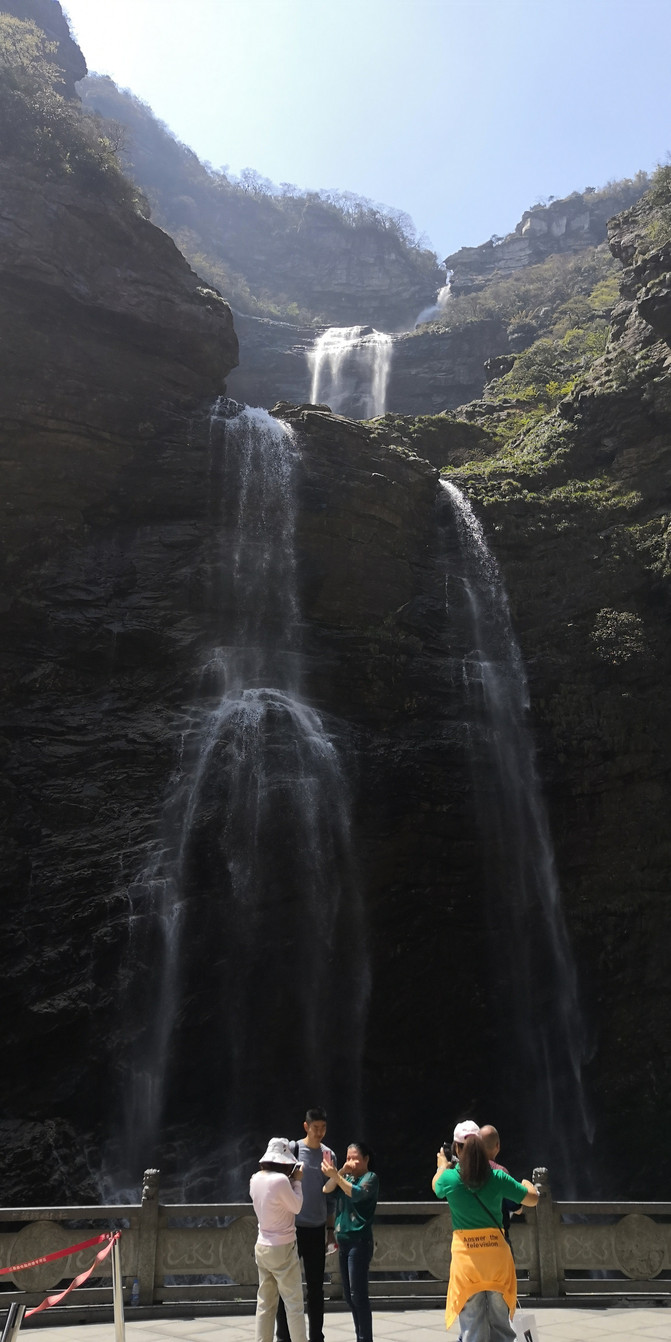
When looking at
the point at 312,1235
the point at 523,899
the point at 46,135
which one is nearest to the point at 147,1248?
the point at 312,1235

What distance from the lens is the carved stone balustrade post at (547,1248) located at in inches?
350

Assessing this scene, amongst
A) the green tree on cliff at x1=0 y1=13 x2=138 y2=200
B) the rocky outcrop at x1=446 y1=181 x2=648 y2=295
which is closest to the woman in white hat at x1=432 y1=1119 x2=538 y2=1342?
the green tree on cliff at x1=0 y1=13 x2=138 y2=200

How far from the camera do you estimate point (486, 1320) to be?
16.0 feet

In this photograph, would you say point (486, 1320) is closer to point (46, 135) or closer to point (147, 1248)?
point (147, 1248)

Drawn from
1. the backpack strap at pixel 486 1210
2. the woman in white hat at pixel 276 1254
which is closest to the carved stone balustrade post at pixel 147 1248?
the woman in white hat at pixel 276 1254

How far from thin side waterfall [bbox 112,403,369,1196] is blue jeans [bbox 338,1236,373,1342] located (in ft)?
32.1

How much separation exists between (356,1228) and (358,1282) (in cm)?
34

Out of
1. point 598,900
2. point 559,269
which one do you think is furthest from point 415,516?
point 559,269

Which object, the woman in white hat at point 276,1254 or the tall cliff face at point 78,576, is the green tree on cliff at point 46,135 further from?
the woman in white hat at point 276,1254

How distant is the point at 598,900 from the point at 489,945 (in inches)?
102

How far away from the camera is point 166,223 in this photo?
70188 millimetres

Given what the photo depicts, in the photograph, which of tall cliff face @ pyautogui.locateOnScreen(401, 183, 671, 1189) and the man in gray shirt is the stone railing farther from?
tall cliff face @ pyautogui.locateOnScreen(401, 183, 671, 1189)

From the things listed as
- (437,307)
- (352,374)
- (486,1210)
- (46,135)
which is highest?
(437,307)

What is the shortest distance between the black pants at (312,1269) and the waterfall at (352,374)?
41445 mm
